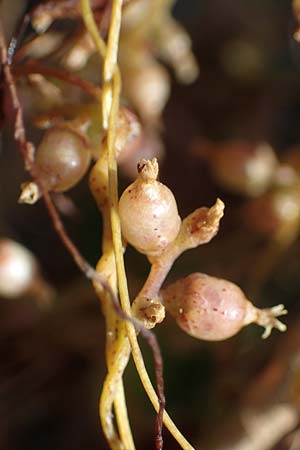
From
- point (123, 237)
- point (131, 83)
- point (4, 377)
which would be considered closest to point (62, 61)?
point (131, 83)

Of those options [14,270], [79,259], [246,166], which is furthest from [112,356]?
[246,166]

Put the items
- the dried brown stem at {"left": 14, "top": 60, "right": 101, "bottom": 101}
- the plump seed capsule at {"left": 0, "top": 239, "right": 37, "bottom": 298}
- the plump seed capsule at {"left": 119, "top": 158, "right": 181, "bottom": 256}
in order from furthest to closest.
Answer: the plump seed capsule at {"left": 0, "top": 239, "right": 37, "bottom": 298}
the dried brown stem at {"left": 14, "top": 60, "right": 101, "bottom": 101}
the plump seed capsule at {"left": 119, "top": 158, "right": 181, "bottom": 256}

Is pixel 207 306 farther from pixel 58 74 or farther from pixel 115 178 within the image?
pixel 58 74

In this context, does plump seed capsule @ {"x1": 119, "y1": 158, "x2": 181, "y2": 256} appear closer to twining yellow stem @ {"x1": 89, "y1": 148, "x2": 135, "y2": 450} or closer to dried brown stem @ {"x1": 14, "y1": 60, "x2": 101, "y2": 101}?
twining yellow stem @ {"x1": 89, "y1": 148, "x2": 135, "y2": 450}

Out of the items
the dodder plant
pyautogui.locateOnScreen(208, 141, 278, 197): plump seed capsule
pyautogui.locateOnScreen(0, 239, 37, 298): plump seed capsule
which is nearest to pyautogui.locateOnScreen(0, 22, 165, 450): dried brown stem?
the dodder plant

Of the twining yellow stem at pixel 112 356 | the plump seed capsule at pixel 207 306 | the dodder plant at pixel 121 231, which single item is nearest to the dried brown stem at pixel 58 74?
the dodder plant at pixel 121 231

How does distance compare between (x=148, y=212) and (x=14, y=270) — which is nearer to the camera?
(x=148, y=212)

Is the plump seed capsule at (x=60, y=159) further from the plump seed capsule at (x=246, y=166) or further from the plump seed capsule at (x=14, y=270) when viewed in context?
the plump seed capsule at (x=246, y=166)
